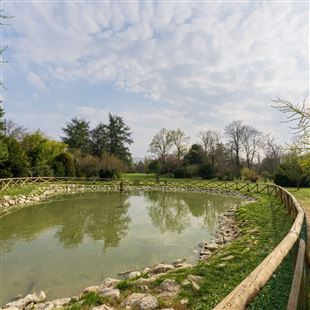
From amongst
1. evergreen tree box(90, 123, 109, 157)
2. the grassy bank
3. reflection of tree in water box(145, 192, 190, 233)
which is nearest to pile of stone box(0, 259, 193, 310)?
the grassy bank

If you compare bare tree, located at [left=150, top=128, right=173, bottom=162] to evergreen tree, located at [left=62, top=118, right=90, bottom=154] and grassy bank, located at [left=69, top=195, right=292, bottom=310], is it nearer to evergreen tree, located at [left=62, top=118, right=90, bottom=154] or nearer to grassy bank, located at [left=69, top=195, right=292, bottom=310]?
evergreen tree, located at [left=62, top=118, right=90, bottom=154]

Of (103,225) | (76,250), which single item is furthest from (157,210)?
(76,250)

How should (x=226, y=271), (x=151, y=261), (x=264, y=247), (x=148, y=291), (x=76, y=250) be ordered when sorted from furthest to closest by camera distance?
(x=76, y=250) < (x=151, y=261) < (x=264, y=247) < (x=226, y=271) < (x=148, y=291)

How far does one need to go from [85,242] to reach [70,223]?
11.3ft

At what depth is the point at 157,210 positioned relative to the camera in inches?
657

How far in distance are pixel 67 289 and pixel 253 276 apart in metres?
5.14

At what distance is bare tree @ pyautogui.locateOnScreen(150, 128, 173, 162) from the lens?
50188 mm

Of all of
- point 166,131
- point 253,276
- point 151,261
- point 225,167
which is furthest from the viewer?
point 166,131

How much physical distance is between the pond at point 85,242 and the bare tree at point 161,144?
110 feet

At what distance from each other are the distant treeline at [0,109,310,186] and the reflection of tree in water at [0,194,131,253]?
11.1m

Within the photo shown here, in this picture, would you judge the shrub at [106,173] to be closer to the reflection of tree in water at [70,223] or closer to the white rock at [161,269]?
the reflection of tree in water at [70,223]

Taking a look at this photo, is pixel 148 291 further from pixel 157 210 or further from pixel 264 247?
pixel 157 210

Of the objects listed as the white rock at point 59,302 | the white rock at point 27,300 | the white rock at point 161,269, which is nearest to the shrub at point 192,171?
the white rock at point 161,269

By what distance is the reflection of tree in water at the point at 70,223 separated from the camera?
10086 millimetres
